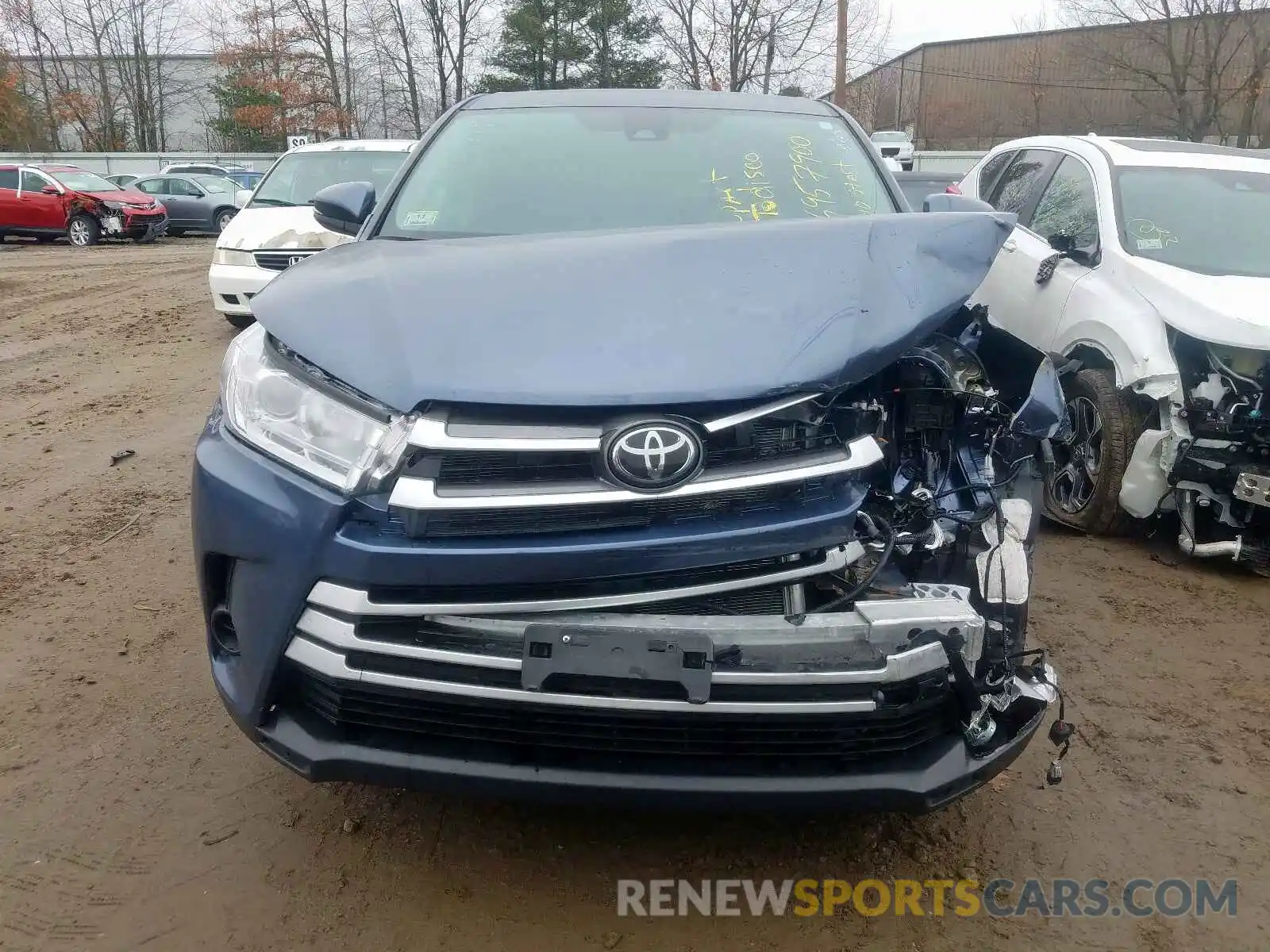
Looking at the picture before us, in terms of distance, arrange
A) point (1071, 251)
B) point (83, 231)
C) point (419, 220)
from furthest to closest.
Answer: point (83, 231) → point (1071, 251) → point (419, 220)

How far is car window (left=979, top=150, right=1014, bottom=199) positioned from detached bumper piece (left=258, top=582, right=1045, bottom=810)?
213 inches

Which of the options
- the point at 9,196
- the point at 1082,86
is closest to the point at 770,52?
the point at 1082,86

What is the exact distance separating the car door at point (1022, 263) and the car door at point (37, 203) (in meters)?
18.7

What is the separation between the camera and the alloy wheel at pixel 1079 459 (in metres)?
4.36

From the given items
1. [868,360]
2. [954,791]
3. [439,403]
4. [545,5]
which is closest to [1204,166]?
[868,360]

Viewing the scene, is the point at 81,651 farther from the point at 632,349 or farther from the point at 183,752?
the point at 632,349

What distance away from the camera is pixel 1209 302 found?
12.9ft

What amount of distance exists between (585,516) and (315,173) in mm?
8504

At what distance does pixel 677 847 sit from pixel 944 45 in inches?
1868

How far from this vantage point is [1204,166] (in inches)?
200

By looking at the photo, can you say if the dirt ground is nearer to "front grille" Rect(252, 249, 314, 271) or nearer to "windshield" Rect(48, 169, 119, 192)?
"front grille" Rect(252, 249, 314, 271)

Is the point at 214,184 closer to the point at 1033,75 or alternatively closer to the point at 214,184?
the point at 214,184

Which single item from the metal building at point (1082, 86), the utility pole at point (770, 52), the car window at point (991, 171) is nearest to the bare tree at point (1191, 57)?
the metal building at point (1082, 86)

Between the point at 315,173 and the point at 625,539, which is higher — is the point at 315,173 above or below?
above
